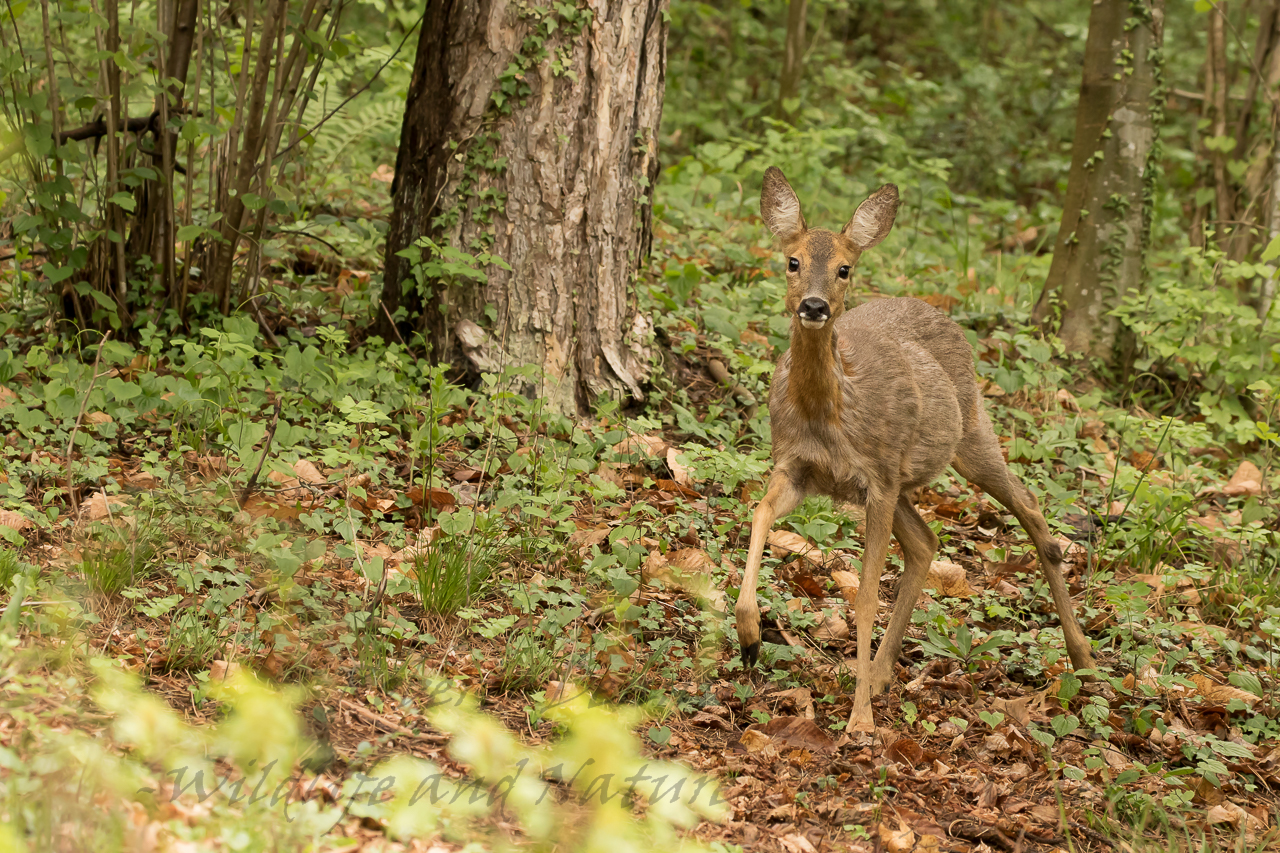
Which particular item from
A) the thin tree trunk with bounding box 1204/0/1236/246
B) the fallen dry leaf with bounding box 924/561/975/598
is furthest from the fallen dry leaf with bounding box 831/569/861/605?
the thin tree trunk with bounding box 1204/0/1236/246

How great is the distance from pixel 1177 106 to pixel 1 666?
16.5 metres

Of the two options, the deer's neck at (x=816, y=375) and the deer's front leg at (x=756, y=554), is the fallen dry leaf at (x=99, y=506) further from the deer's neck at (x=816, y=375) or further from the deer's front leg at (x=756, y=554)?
the deer's neck at (x=816, y=375)

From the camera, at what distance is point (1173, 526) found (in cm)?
587

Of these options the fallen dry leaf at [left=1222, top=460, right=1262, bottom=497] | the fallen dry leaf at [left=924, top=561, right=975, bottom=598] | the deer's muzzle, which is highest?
the deer's muzzle

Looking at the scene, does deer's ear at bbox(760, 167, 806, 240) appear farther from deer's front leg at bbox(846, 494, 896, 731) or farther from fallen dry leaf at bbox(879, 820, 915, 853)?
fallen dry leaf at bbox(879, 820, 915, 853)

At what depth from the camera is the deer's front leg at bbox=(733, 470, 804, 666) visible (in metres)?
4.10

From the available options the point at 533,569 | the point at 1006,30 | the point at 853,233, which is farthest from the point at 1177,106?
the point at 533,569

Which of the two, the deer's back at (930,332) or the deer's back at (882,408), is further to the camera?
the deer's back at (930,332)

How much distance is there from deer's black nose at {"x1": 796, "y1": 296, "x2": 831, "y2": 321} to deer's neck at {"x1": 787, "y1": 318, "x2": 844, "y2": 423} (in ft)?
0.67

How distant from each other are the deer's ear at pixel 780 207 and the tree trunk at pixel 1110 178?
4.06m

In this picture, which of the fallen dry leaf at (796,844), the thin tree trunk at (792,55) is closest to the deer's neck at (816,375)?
the fallen dry leaf at (796,844)

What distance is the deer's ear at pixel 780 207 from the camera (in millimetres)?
4770

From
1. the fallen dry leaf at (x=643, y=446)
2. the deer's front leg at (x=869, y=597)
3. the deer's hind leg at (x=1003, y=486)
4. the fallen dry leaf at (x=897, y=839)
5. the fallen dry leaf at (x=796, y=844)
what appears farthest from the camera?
the fallen dry leaf at (x=643, y=446)

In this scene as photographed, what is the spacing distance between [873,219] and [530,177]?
1.87 m
